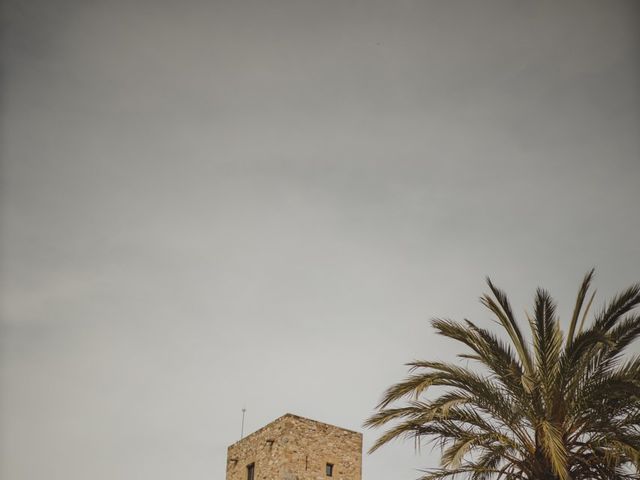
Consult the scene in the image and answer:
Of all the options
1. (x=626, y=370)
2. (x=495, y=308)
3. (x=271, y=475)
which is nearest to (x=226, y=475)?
(x=271, y=475)

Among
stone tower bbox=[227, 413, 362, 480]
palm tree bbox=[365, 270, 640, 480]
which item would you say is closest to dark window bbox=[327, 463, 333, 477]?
stone tower bbox=[227, 413, 362, 480]

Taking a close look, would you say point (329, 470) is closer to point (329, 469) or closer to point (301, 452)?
point (329, 469)

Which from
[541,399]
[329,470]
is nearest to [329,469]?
[329,470]

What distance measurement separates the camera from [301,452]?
21.7 m

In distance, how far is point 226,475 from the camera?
25.0 meters

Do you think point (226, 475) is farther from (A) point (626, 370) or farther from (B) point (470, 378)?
(A) point (626, 370)

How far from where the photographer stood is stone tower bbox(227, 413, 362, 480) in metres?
21.5

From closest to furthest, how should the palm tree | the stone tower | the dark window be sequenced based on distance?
1. the palm tree
2. the stone tower
3. the dark window

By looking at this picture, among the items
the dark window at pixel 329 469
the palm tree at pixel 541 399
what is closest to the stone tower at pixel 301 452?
the dark window at pixel 329 469

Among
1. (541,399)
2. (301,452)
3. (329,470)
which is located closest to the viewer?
(541,399)

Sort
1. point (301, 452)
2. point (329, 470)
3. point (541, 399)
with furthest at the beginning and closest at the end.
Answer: point (329, 470), point (301, 452), point (541, 399)

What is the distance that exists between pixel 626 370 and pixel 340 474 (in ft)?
43.5

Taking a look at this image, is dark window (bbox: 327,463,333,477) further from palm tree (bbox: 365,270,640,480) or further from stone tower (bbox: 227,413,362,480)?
palm tree (bbox: 365,270,640,480)

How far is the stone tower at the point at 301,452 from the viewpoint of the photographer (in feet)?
70.5
